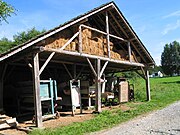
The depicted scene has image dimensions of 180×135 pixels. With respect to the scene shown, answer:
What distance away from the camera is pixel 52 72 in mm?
15281

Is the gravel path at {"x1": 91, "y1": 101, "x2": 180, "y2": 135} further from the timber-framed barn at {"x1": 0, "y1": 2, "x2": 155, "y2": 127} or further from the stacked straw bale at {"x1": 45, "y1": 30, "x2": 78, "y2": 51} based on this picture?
the stacked straw bale at {"x1": 45, "y1": 30, "x2": 78, "y2": 51}

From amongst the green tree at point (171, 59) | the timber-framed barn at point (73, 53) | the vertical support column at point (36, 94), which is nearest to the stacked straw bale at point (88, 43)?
the timber-framed barn at point (73, 53)

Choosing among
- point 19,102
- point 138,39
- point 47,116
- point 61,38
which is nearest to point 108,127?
point 47,116

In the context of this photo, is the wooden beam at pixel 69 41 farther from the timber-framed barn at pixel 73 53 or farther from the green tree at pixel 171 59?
the green tree at pixel 171 59

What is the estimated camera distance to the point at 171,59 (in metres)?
80.9

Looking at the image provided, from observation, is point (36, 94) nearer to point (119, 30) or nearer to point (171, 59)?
point (119, 30)

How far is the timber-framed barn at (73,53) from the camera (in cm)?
928

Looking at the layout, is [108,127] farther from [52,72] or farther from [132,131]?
[52,72]

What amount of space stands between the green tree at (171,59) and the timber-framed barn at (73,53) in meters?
66.9

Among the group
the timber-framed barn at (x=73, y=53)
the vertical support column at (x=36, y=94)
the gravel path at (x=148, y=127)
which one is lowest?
the gravel path at (x=148, y=127)

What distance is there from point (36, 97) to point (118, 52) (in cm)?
703

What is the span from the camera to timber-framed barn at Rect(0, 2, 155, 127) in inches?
365

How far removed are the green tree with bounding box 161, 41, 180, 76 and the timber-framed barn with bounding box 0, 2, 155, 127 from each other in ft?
219

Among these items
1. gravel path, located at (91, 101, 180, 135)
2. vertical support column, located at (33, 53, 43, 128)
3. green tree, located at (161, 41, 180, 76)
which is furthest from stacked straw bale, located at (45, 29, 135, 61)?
green tree, located at (161, 41, 180, 76)
